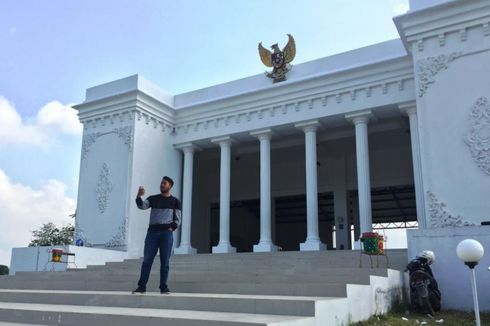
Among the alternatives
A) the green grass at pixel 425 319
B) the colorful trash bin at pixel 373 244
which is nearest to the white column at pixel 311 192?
the colorful trash bin at pixel 373 244

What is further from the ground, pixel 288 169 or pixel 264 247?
pixel 288 169

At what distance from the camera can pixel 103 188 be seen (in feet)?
49.1

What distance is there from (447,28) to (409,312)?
6950 mm

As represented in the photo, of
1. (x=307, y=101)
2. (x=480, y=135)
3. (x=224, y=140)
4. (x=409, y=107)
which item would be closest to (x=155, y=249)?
(x=480, y=135)

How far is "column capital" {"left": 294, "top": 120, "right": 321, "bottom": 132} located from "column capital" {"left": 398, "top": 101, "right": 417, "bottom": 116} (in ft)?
8.01

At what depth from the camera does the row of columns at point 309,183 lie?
41.4 ft

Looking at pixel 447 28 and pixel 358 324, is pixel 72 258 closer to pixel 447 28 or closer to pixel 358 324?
pixel 358 324

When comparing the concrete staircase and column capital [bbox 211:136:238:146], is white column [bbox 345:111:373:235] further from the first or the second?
the concrete staircase

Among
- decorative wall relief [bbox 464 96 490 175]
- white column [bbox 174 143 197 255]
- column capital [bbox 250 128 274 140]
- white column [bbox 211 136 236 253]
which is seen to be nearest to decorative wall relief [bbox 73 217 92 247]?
white column [bbox 174 143 197 255]

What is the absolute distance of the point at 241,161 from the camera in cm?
2016

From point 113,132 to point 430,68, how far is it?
974 cm

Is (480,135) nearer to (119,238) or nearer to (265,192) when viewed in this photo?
(265,192)

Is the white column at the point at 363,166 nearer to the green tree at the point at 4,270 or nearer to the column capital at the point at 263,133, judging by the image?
the column capital at the point at 263,133

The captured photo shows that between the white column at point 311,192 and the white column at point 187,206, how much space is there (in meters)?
4.00
